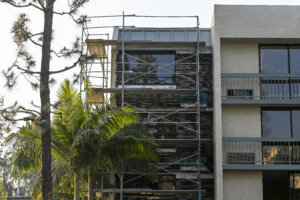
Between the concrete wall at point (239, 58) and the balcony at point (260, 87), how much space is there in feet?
1.41

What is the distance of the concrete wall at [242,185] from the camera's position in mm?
19359

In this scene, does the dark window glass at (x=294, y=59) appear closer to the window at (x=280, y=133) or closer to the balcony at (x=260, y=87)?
the balcony at (x=260, y=87)

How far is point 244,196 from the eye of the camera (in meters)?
19.4

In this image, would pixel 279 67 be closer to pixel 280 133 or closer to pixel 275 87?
pixel 275 87

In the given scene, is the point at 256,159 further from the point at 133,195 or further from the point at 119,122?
the point at 119,122

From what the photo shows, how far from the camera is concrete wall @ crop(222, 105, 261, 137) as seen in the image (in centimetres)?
1994

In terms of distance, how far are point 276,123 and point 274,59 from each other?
110 inches

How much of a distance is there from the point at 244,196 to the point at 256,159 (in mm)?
1563

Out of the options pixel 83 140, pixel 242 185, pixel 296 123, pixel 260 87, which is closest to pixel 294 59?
pixel 260 87

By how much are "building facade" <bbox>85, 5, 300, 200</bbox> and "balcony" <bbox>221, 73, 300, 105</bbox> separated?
42 millimetres

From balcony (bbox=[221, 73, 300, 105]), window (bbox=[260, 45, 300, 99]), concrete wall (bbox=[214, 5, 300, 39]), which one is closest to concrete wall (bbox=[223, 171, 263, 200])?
balcony (bbox=[221, 73, 300, 105])

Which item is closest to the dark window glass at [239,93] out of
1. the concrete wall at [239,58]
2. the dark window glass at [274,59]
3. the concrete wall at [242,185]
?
the concrete wall at [239,58]

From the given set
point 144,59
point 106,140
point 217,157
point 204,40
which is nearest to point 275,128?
point 217,157

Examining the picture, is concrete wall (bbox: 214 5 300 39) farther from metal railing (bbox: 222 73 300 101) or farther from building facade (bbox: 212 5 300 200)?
metal railing (bbox: 222 73 300 101)
